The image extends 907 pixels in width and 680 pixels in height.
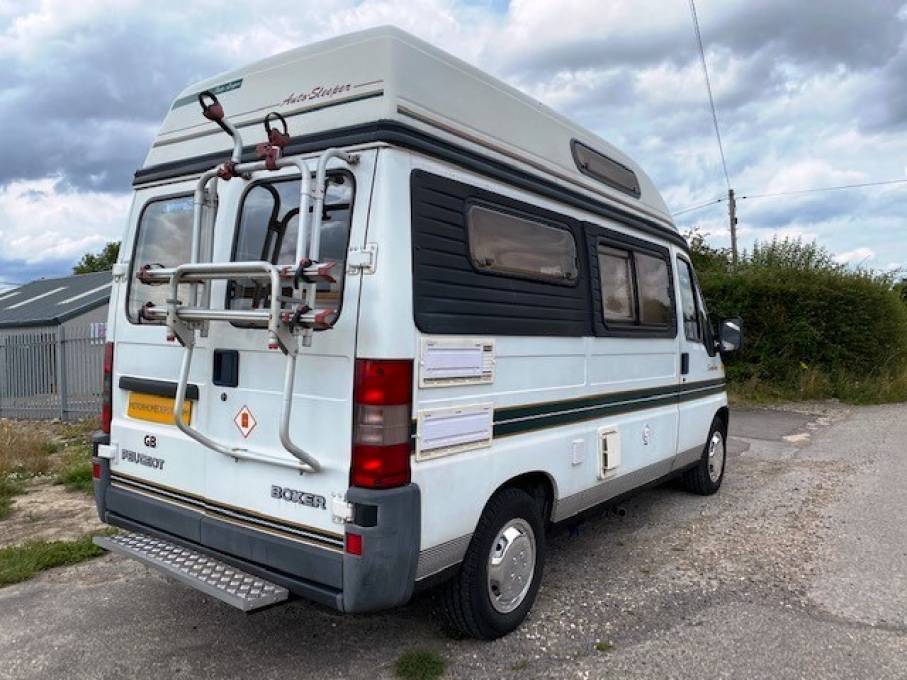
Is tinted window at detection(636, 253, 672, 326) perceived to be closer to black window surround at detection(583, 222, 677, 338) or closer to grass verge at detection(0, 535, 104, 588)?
black window surround at detection(583, 222, 677, 338)

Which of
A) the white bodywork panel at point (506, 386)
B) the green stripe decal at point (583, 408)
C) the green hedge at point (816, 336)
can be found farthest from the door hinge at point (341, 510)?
the green hedge at point (816, 336)

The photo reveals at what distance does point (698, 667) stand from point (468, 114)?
2.87 meters

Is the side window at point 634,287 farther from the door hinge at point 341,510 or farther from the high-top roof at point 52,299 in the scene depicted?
the high-top roof at point 52,299

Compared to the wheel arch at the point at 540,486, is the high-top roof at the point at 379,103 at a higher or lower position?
higher

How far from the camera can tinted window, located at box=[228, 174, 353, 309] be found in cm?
307

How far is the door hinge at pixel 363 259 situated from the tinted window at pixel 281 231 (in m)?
0.05

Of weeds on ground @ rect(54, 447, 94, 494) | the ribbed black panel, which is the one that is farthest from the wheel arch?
weeds on ground @ rect(54, 447, 94, 494)

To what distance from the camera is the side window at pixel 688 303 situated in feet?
19.0

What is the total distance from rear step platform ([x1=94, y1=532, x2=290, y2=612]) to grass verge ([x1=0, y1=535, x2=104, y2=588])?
3.91ft

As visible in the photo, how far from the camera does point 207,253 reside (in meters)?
3.44

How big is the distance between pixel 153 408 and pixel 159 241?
0.93m

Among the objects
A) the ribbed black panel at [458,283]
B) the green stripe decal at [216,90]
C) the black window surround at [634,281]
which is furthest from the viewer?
the black window surround at [634,281]

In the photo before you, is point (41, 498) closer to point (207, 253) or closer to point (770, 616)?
point (207, 253)

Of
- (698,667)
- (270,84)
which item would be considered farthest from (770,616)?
(270,84)
